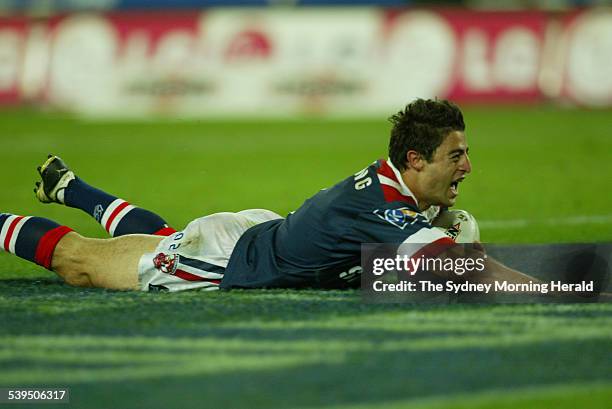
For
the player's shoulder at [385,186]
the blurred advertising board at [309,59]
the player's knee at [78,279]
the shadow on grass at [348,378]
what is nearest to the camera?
the shadow on grass at [348,378]

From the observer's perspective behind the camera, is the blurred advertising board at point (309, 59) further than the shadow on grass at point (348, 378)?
Yes

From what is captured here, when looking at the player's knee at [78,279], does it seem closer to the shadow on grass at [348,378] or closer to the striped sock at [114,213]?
the striped sock at [114,213]

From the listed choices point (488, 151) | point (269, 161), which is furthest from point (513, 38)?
point (269, 161)

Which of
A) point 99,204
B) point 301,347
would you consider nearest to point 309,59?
point 99,204

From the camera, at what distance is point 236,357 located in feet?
13.4

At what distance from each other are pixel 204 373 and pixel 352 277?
157cm

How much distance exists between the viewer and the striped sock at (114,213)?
6067 millimetres

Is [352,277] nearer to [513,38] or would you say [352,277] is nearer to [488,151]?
[488,151]

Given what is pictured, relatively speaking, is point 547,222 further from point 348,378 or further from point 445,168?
point 348,378

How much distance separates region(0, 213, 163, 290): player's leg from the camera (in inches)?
218

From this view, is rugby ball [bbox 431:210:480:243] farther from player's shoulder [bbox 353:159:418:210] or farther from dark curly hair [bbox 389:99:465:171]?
dark curly hair [bbox 389:99:465:171]

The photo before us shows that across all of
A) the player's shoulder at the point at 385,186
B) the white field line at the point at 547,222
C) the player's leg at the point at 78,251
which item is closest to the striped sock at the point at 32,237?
the player's leg at the point at 78,251

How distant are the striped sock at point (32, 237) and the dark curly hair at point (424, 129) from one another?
172 cm

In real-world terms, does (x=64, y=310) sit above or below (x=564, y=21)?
below
